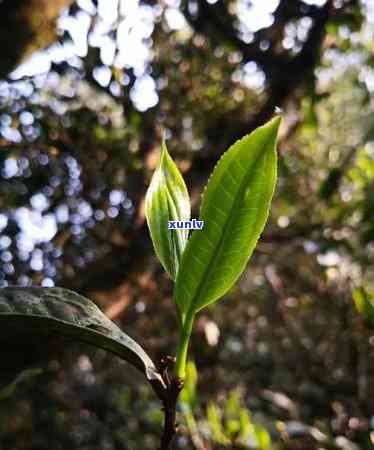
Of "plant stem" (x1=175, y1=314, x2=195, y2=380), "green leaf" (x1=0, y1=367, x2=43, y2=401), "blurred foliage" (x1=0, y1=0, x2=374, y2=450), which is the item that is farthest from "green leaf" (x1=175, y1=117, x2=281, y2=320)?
"blurred foliage" (x1=0, y1=0, x2=374, y2=450)

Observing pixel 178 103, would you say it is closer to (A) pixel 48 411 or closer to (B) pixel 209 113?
(B) pixel 209 113

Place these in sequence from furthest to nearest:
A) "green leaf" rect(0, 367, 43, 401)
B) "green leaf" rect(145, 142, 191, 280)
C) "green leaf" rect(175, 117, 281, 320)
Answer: "green leaf" rect(0, 367, 43, 401), "green leaf" rect(145, 142, 191, 280), "green leaf" rect(175, 117, 281, 320)

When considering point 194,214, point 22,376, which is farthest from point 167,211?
point 194,214

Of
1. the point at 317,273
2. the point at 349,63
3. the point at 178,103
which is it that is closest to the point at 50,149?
the point at 178,103

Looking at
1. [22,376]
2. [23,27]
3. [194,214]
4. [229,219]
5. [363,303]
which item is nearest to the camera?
[229,219]

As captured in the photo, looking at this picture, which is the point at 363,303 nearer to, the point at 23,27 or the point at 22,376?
the point at 22,376

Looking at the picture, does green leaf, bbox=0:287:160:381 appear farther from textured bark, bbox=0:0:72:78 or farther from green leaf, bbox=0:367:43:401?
textured bark, bbox=0:0:72:78
